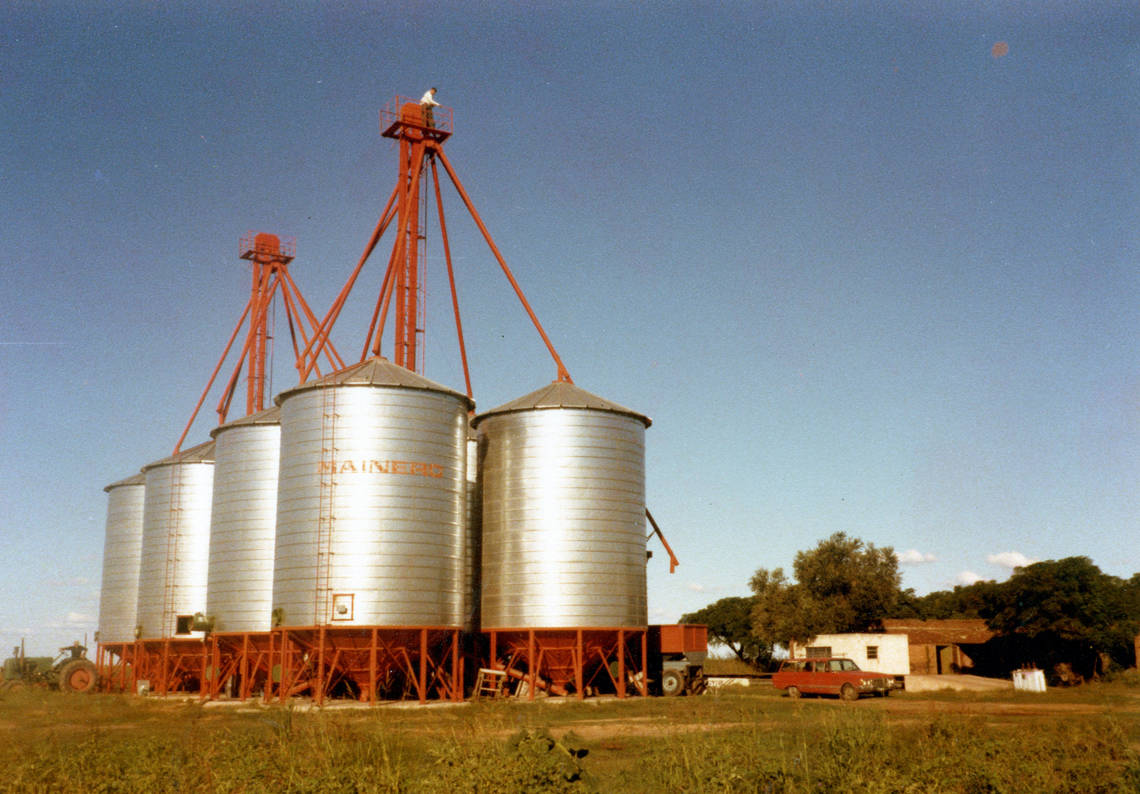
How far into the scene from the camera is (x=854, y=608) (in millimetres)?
66250

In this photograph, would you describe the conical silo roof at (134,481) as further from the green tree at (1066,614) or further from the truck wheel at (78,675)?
the green tree at (1066,614)

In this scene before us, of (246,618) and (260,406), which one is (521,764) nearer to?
(246,618)

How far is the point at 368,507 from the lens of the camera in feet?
123

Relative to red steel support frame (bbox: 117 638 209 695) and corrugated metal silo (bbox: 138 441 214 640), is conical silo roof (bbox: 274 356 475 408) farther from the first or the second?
red steel support frame (bbox: 117 638 209 695)

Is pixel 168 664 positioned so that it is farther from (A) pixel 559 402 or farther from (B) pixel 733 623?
(B) pixel 733 623

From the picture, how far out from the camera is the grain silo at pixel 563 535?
136 ft

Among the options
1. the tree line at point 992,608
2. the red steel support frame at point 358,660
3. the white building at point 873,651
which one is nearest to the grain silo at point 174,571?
the red steel support frame at point 358,660

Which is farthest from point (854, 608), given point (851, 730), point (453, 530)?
point (851, 730)

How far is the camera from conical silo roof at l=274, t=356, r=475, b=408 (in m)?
39.2

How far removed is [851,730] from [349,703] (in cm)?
2280

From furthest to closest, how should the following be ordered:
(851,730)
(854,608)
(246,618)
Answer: (854,608) < (246,618) < (851,730)

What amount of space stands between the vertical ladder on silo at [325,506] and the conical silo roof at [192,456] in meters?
16.2

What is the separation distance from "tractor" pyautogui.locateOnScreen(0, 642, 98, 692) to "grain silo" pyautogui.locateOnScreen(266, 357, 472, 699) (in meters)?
22.6

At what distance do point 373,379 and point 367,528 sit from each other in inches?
235
